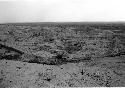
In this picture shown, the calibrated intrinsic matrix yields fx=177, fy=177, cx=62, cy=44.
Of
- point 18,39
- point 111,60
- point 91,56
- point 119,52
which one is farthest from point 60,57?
point 18,39

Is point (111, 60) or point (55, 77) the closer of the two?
point (55, 77)

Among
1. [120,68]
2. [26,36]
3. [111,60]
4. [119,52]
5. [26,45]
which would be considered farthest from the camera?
[26,36]

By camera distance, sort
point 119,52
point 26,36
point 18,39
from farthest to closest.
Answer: point 26,36 < point 18,39 < point 119,52

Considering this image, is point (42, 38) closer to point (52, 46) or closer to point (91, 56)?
point (52, 46)

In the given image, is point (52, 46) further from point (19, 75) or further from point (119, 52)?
point (19, 75)

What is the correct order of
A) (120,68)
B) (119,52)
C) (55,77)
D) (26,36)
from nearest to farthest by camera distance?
1. (55,77)
2. (120,68)
3. (119,52)
4. (26,36)

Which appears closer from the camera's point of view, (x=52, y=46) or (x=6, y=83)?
(x=6, y=83)

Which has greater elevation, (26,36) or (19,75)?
(26,36)

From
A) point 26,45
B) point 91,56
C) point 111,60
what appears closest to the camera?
point 111,60

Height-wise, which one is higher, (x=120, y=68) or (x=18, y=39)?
(x=18, y=39)

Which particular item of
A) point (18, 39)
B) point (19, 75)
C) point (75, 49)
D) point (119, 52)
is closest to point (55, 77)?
point (19, 75)
